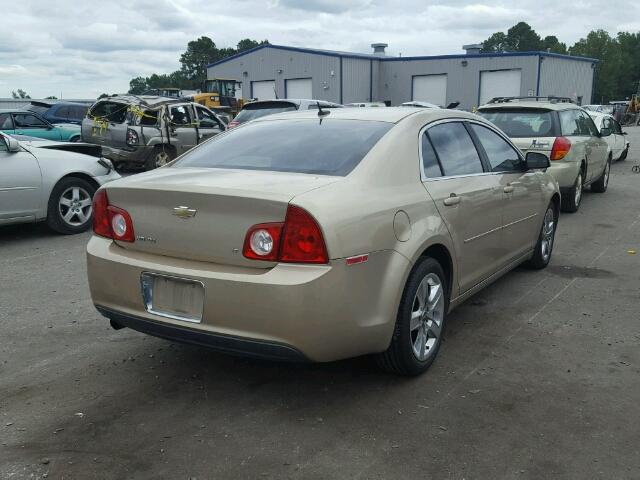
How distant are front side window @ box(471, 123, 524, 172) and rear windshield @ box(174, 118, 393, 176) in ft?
4.08

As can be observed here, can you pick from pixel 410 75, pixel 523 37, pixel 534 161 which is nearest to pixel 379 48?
pixel 410 75

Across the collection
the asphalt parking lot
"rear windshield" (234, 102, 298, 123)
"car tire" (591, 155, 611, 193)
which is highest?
"rear windshield" (234, 102, 298, 123)

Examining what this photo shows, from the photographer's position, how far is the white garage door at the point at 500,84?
136 ft

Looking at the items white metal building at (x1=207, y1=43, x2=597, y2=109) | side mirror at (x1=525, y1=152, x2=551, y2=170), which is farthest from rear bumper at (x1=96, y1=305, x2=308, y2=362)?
white metal building at (x1=207, y1=43, x2=597, y2=109)

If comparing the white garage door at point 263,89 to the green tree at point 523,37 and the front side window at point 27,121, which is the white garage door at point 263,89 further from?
the green tree at point 523,37

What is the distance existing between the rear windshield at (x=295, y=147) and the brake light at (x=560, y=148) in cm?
588

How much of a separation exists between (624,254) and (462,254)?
12.4 feet

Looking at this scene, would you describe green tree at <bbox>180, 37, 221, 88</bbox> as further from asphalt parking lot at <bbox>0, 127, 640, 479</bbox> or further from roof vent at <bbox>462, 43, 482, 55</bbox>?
asphalt parking lot at <bbox>0, 127, 640, 479</bbox>

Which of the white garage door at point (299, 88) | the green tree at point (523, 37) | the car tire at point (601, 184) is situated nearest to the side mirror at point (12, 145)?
the car tire at point (601, 184)

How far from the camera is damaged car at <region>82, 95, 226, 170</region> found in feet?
42.9

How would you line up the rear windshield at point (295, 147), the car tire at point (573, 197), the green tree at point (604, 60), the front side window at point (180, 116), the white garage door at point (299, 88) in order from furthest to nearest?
the green tree at point (604, 60)
the white garage door at point (299, 88)
the front side window at point (180, 116)
the car tire at point (573, 197)
the rear windshield at point (295, 147)

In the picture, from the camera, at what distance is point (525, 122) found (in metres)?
9.26

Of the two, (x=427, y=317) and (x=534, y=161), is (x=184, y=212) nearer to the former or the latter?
(x=427, y=317)

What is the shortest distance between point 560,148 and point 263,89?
135 ft
